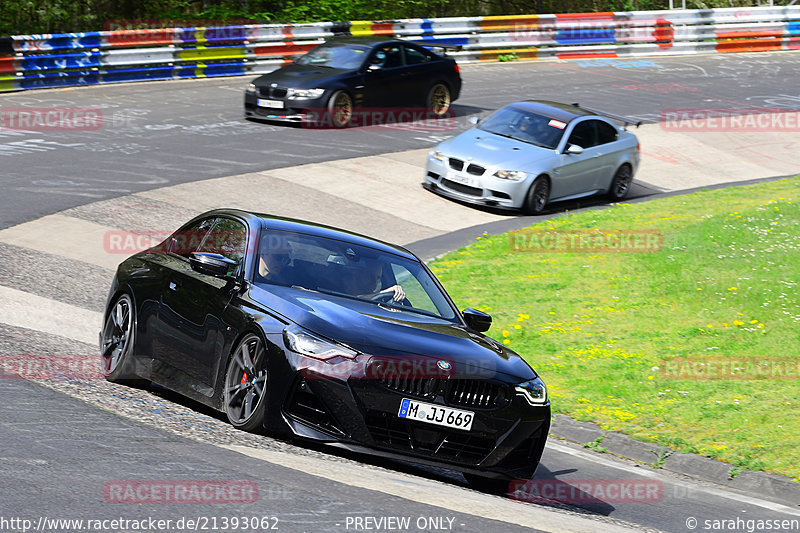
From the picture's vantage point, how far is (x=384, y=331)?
23.1ft

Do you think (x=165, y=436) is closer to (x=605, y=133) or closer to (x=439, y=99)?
(x=605, y=133)

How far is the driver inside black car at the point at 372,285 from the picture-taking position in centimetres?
784

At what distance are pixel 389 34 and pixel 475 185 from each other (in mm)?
13336

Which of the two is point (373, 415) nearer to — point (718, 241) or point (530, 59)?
point (718, 241)

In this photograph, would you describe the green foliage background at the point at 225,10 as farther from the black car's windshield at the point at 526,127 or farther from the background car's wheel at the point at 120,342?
the background car's wheel at the point at 120,342

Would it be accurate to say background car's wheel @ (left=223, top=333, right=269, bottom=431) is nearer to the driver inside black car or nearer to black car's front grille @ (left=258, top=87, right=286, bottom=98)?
the driver inside black car

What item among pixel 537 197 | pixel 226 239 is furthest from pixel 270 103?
pixel 226 239

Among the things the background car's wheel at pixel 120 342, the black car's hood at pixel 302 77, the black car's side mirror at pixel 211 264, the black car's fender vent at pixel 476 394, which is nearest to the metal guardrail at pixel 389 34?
the black car's hood at pixel 302 77

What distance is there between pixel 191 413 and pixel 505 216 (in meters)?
11.8

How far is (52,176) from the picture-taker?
16.8 meters

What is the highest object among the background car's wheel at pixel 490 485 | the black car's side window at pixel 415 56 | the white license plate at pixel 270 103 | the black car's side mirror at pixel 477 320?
the black car's side window at pixel 415 56

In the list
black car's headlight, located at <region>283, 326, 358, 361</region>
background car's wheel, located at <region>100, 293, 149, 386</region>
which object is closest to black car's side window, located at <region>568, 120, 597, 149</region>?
background car's wheel, located at <region>100, 293, 149, 386</region>

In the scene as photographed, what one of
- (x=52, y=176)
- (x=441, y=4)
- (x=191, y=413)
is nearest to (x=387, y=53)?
(x=52, y=176)

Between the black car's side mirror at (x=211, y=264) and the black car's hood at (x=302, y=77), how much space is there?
14220mm
